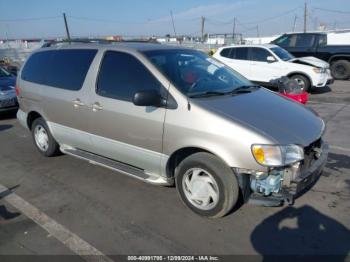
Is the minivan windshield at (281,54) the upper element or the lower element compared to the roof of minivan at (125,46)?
lower

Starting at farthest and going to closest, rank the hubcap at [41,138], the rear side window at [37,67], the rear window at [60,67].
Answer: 1. the hubcap at [41,138]
2. the rear side window at [37,67]
3. the rear window at [60,67]

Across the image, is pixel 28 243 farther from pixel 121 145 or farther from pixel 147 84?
pixel 147 84

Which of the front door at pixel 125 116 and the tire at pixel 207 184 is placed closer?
the tire at pixel 207 184

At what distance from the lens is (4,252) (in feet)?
9.82

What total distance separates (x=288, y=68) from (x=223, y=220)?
8.91 m

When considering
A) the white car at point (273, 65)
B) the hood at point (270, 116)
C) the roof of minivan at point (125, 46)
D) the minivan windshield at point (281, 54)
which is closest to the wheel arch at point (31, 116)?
the roof of minivan at point (125, 46)

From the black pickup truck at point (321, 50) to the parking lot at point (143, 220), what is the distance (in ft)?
35.0

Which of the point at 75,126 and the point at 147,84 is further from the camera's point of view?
the point at 75,126

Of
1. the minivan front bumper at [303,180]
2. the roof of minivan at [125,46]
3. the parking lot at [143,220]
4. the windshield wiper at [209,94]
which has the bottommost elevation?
the parking lot at [143,220]

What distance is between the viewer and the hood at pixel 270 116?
310 cm

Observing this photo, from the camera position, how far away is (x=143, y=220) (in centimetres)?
346

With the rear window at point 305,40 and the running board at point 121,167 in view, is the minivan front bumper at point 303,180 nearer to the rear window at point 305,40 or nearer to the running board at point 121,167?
the running board at point 121,167

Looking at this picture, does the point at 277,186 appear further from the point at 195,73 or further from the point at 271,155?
the point at 195,73

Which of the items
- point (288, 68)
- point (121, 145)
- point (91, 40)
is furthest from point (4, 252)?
point (288, 68)
